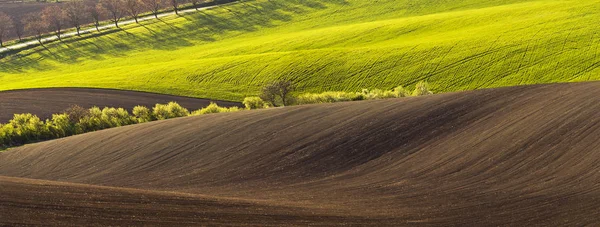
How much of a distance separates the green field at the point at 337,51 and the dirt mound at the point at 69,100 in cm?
394

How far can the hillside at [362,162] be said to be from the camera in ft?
76.1

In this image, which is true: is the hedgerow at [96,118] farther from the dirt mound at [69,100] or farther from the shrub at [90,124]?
the dirt mound at [69,100]

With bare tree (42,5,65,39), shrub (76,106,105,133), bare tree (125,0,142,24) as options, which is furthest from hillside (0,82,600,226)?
bare tree (125,0,142,24)

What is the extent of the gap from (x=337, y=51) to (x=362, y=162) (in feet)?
175

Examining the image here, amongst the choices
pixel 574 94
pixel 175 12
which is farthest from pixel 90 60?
pixel 574 94

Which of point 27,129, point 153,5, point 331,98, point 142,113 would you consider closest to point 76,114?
point 27,129

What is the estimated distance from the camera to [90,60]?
375 feet

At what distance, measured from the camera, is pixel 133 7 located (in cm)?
14412

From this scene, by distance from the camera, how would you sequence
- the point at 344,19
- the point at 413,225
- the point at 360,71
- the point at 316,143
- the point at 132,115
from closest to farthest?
the point at 413,225 → the point at 316,143 → the point at 132,115 → the point at 360,71 → the point at 344,19

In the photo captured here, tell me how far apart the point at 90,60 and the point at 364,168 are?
95539mm

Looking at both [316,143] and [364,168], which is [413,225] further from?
[316,143]

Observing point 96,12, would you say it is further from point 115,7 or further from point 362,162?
point 362,162

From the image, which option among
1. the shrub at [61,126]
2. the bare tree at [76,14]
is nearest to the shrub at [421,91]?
the shrub at [61,126]

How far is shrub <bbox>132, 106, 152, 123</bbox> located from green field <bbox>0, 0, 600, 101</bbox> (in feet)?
40.8
